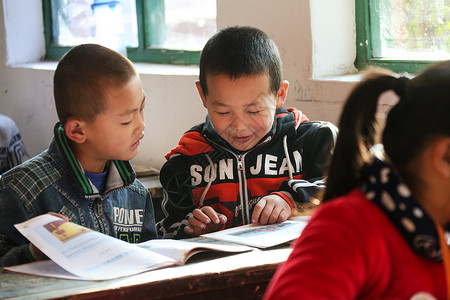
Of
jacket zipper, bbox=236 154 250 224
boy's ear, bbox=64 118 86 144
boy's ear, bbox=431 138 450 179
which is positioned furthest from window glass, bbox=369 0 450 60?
boy's ear, bbox=431 138 450 179

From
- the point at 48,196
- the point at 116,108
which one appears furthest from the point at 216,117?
the point at 48,196

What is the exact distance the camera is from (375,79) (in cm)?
104

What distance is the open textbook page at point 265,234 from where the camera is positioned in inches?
65.4

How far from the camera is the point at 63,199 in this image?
2008 mm

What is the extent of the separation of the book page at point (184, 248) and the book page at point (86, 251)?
0.03 m

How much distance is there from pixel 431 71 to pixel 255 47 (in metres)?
1.21

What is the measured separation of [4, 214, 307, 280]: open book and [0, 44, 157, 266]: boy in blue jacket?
1.14ft

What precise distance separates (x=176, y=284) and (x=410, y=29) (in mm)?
1647

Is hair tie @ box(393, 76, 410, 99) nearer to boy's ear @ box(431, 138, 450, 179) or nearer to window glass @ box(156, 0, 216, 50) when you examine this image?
boy's ear @ box(431, 138, 450, 179)

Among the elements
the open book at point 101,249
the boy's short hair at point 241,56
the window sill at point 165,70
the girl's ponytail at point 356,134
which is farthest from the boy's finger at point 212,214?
the window sill at point 165,70

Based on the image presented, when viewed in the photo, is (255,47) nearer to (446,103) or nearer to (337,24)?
(337,24)

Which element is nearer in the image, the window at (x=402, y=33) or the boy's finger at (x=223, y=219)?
the boy's finger at (x=223, y=219)

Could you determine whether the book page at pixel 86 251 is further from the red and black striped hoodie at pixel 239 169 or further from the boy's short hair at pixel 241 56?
the boy's short hair at pixel 241 56

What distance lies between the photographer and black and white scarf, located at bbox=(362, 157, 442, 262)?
983mm
